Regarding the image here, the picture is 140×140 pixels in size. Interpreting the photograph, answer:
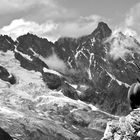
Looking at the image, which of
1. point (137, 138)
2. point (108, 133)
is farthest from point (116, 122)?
point (137, 138)

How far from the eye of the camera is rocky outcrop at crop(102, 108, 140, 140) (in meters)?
54.9

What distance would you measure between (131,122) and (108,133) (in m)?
3.24

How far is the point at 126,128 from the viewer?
56.1m

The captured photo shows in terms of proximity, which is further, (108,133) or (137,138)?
(108,133)

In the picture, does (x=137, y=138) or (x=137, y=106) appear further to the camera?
(x=137, y=106)

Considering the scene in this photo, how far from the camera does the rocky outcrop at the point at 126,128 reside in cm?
5494

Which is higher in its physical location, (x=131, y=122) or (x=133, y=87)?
(x=133, y=87)

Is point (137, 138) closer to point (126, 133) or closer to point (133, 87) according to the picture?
point (126, 133)

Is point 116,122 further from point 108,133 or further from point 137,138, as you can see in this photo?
point 137,138

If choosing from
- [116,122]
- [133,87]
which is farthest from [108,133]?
[133,87]

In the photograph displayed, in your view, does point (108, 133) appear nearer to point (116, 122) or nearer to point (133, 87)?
point (116, 122)

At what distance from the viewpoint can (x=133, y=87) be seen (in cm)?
5678

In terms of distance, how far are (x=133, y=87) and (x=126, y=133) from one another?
4537 millimetres

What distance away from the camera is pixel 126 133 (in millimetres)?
55500
